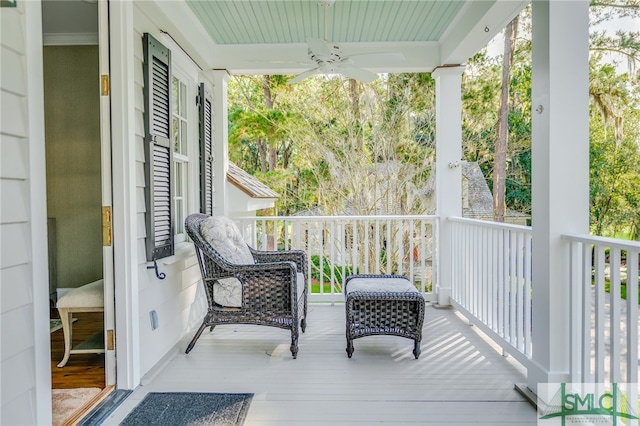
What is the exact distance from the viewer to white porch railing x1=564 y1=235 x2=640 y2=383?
5.84 feet

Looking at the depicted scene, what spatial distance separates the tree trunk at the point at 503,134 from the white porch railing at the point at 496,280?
501 cm

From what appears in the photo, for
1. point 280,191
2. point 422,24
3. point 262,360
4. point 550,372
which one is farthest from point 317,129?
point 550,372

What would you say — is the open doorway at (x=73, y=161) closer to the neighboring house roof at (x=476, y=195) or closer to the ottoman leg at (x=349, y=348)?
the ottoman leg at (x=349, y=348)

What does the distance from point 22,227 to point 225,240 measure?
1889 millimetres

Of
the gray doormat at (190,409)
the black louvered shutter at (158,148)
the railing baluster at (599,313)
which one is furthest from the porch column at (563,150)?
the black louvered shutter at (158,148)

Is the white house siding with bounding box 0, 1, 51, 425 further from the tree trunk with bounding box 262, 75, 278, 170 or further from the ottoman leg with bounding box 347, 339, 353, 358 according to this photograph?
the tree trunk with bounding box 262, 75, 278, 170

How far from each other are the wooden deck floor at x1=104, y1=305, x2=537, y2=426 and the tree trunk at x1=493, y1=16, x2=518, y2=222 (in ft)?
19.2

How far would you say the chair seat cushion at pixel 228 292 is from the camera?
129 inches

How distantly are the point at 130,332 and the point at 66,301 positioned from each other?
2.06 ft

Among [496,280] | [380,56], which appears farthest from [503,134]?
[496,280]

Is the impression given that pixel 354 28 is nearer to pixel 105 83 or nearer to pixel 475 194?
pixel 105 83

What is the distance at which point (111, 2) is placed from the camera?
2430mm

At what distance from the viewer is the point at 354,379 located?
2.72m

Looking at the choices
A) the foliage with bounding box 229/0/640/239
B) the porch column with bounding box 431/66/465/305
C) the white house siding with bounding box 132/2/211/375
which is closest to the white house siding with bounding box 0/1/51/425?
the white house siding with bounding box 132/2/211/375
